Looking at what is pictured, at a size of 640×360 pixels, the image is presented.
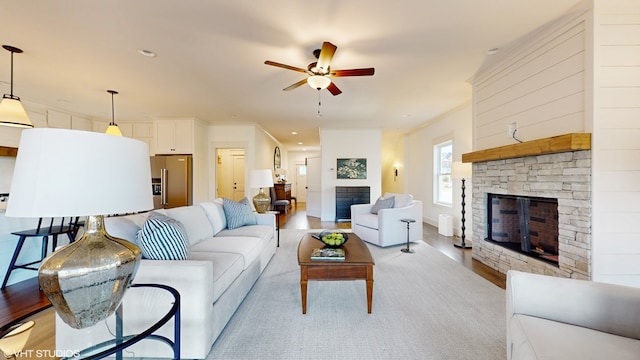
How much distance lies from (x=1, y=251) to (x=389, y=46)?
4655 millimetres

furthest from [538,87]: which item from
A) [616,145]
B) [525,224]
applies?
[525,224]

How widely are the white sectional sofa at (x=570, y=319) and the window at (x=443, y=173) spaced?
4375 mm

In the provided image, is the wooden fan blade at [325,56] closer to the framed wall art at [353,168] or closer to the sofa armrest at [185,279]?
the sofa armrest at [185,279]

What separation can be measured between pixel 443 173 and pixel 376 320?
4.63m

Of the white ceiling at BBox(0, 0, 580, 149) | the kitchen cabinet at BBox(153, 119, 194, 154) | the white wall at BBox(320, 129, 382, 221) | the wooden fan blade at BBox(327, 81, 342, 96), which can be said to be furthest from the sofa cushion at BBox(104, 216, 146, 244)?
the white wall at BBox(320, 129, 382, 221)

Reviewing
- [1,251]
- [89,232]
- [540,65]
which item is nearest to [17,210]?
[89,232]

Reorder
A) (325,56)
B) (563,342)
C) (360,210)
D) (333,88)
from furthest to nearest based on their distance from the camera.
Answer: (360,210) < (333,88) < (325,56) < (563,342)

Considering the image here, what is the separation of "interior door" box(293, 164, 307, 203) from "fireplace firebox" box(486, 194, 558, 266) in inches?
368

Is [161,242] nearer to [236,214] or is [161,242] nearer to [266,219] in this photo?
[236,214]

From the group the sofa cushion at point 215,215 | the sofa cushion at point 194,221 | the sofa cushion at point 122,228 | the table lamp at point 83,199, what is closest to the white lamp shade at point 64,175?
the table lamp at point 83,199

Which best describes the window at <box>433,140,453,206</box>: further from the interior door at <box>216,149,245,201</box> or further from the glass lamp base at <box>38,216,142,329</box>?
the interior door at <box>216,149,245,201</box>

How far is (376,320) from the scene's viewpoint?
204cm

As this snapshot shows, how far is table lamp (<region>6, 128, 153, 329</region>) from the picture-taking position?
0.78 meters

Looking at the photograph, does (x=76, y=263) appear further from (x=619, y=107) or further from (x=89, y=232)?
(x=619, y=107)
